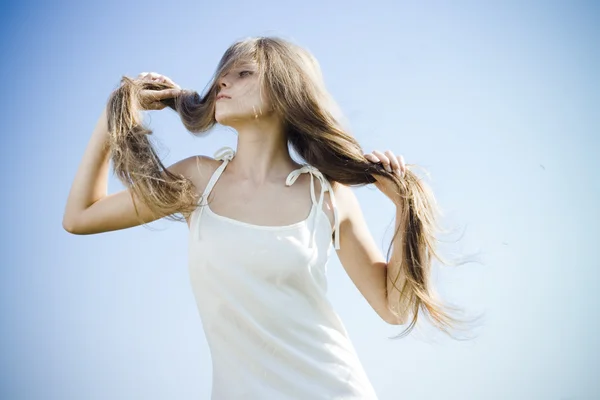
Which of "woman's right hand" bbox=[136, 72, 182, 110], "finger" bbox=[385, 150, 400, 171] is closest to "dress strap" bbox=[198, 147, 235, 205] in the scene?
"woman's right hand" bbox=[136, 72, 182, 110]

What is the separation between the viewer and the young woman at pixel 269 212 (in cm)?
268

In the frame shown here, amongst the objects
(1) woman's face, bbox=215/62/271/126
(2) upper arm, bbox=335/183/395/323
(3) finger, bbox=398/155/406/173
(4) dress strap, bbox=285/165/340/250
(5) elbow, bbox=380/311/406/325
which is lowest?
(5) elbow, bbox=380/311/406/325

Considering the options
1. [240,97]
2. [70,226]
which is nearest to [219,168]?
[240,97]

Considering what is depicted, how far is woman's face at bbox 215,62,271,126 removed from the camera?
10.0ft

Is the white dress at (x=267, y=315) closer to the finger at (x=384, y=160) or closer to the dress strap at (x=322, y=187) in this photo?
the dress strap at (x=322, y=187)

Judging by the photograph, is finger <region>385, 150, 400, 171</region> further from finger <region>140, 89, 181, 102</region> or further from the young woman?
finger <region>140, 89, 181, 102</region>

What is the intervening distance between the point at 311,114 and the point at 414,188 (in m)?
0.63

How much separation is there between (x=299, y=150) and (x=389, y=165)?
1.61ft

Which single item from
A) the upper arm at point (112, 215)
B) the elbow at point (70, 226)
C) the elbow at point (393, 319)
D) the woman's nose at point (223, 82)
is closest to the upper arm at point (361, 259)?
the elbow at point (393, 319)

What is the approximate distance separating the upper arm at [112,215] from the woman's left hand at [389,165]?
3.44 ft

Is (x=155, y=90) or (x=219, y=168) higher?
(x=155, y=90)

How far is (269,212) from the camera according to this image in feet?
9.45

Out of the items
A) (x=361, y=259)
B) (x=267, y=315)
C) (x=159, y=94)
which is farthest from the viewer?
(x=159, y=94)

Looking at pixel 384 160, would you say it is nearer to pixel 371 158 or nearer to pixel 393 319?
pixel 371 158
